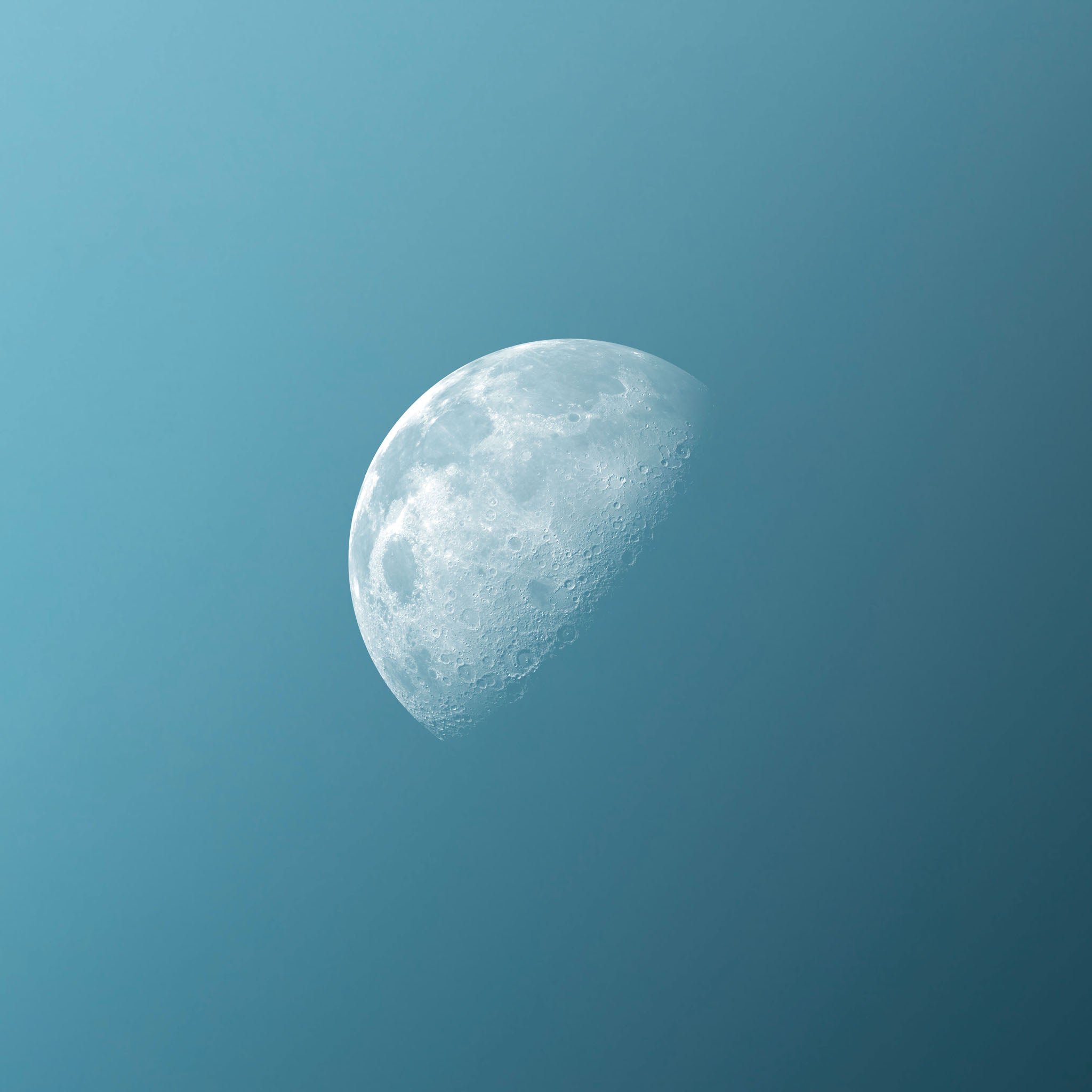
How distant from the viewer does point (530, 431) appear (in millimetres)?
3367

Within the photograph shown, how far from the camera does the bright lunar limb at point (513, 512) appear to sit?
325cm

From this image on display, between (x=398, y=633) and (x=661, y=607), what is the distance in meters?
1.04

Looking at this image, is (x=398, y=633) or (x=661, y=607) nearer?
(x=661, y=607)

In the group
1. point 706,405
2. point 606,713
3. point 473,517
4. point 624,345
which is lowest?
point 606,713

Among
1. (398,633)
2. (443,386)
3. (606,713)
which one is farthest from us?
(443,386)

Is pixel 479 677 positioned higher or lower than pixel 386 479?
lower

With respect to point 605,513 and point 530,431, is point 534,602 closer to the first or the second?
point 605,513

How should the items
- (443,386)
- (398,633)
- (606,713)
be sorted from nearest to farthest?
(606,713), (398,633), (443,386)

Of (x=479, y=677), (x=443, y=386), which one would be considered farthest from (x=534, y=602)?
(x=443, y=386)

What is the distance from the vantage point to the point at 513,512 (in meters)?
3.26

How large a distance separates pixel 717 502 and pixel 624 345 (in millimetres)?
967

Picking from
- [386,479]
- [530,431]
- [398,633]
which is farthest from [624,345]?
[398,633]

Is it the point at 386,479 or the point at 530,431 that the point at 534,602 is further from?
the point at 386,479

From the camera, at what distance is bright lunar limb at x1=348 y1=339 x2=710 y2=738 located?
10.7ft
